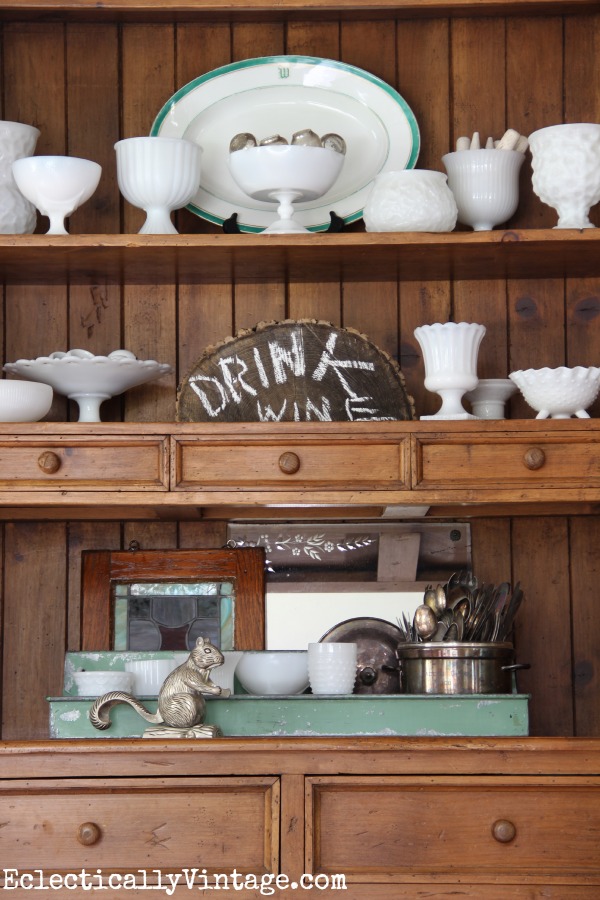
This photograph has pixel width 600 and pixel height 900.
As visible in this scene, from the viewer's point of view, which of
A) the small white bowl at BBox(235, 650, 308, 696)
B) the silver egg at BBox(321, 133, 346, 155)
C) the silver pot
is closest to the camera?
the silver pot

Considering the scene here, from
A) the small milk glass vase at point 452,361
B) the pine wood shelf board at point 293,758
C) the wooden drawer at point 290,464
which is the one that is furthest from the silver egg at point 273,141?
the pine wood shelf board at point 293,758

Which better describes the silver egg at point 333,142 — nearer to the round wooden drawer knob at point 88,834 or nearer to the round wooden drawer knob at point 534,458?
the round wooden drawer knob at point 534,458

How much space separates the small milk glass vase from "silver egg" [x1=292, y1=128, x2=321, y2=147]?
15.8 inches

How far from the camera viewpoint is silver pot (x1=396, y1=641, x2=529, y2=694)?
7.03 ft

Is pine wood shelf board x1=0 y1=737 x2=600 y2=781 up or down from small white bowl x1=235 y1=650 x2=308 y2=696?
down

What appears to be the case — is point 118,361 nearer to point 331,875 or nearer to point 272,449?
point 272,449

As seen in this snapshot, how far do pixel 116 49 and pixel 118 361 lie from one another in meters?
0.73

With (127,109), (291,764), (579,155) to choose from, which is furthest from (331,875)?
(127,109)

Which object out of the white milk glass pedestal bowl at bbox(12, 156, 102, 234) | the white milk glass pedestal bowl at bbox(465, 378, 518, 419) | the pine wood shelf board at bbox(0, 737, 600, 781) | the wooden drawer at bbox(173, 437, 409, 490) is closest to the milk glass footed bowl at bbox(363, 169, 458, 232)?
the white milk glass pedestal bowl at bbox(465, 378, 518, 419)

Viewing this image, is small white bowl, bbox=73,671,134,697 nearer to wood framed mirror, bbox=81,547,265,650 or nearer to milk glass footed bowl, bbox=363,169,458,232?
wood framed mirror, bbox=81,547,265,650

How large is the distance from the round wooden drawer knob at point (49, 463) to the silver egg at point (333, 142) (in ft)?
2.56

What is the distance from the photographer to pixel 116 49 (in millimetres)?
2580

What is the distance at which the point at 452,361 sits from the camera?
2.30 metres

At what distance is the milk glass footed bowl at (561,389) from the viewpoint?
7.41 ft
